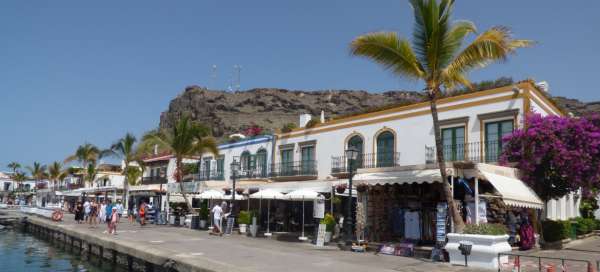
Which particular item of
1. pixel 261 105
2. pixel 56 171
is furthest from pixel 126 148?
pixel 261 105

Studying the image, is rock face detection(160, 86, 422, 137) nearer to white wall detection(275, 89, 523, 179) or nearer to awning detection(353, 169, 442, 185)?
white wall detection(275, 89, 523, 179)

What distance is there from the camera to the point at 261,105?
117250 millimetres

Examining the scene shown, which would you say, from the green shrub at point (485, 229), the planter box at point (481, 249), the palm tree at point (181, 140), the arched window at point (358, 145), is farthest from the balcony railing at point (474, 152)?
the palm tree at point (181, 140)

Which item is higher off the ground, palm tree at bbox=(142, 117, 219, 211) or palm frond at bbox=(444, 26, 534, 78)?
palm frond at bbox=(444, 26, 534, 78)

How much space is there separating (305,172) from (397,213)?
11.7 meters

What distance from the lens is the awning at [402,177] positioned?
52.6 ft

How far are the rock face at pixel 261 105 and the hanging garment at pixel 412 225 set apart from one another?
80.8 meters

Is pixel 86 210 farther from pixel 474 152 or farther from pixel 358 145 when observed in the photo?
pixel 474 152

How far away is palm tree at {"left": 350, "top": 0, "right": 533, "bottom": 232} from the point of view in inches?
583

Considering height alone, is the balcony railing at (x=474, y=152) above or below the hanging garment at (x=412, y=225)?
above

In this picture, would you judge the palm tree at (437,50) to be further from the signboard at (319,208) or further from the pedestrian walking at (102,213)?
the pedestrian walking at (102,213)

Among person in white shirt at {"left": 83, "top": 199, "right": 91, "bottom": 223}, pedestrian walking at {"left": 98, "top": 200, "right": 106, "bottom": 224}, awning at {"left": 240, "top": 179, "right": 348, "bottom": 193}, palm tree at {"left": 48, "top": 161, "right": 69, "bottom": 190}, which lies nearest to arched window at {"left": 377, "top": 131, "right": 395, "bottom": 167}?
awning at {"left": 240, "top": 179, "right": 348, "bottom": 193}

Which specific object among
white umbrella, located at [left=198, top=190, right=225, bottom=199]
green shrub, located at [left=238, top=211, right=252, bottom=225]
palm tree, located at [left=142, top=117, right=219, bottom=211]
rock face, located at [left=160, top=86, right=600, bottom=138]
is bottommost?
green shrub, located at [left=238, top=211, right=252, bottom=225]

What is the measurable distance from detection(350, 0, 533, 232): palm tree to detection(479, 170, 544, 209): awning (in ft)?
5.04
